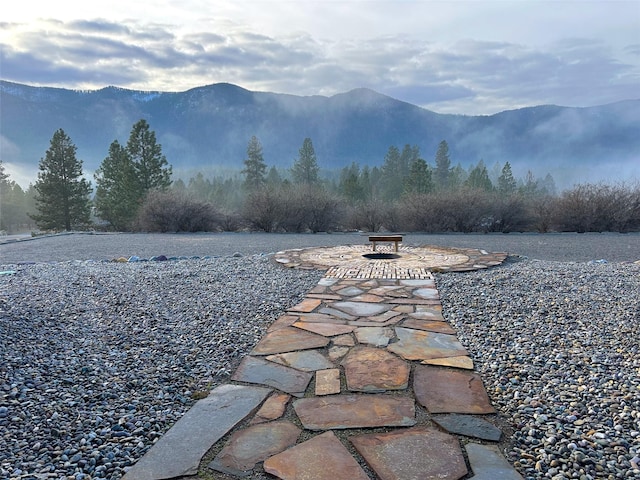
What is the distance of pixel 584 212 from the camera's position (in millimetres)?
12336

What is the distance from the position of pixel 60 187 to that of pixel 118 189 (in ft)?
11.5

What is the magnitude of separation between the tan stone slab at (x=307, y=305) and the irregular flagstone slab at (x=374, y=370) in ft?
3.30

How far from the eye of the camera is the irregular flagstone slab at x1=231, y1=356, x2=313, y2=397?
7.27ft

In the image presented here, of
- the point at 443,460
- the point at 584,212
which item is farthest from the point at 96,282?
the point at 584,212

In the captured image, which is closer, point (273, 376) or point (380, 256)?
point (273, 376)

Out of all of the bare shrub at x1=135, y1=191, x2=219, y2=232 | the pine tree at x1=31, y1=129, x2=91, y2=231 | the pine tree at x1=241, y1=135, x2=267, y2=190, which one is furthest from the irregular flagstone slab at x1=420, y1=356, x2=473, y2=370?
the pine tree at x1=241, y1=135, x2=267, y2=190

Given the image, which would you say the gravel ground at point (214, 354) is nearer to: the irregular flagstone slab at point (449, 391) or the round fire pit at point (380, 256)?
the irregular flagstone slab at point (449, 391)

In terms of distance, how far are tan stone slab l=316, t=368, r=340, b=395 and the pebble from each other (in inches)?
21.2

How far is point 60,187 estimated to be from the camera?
87.9ft

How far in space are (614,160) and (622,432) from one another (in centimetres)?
15292

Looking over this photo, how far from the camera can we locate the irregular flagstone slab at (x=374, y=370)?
7.21ft

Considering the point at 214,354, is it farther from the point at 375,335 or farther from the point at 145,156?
the point at 145,156

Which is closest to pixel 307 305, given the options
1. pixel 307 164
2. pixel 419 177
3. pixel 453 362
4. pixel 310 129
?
pixel 453 362

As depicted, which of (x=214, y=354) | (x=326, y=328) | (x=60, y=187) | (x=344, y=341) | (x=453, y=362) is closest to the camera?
(x=453, y=362)
